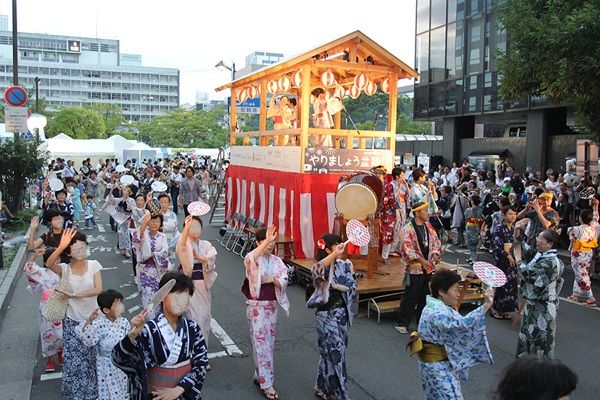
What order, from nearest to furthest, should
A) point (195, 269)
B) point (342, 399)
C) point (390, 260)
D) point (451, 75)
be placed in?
1. point (342, 399)
2. point (195, 269)
3. point (390, 260)
4. point (451, 75)

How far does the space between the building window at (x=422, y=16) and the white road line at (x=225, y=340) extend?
20849mm

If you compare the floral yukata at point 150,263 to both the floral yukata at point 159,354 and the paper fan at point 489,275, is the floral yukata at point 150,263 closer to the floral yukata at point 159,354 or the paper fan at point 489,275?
the floral yukata at point 159,354

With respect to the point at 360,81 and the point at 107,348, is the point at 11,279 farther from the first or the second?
the point at 360,81

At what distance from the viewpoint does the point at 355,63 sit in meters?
10.4

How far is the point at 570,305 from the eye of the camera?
8.45m

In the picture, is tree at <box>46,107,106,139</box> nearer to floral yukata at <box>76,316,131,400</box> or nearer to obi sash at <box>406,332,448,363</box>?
floral yukata at <box>76,316,131,400</box>

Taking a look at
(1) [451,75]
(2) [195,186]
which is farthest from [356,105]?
(2) [195,186]

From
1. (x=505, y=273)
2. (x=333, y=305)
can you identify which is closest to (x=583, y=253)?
(x=505, y=273)

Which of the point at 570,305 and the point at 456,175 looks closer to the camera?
the point at 570,305

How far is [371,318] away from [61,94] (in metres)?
116

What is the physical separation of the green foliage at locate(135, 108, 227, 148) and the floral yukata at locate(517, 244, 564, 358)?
181ft

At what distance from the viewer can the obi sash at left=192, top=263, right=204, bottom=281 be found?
19.2ft

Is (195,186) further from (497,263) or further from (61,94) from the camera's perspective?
(61,94)

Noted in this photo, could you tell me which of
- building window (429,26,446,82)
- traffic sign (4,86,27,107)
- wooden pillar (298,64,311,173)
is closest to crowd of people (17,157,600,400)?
wooden pillar (298,64,311,173)
